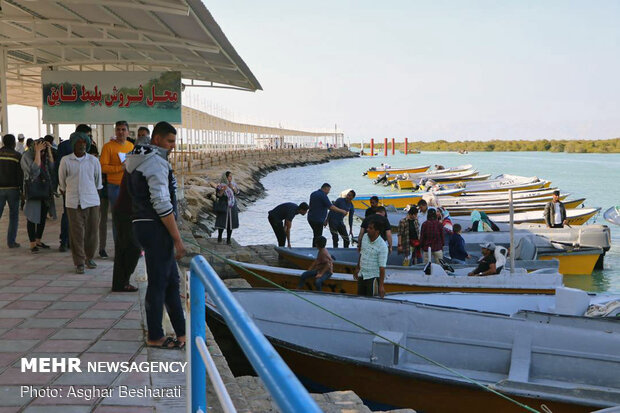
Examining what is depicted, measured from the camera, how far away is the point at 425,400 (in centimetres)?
650

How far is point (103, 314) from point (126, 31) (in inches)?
314

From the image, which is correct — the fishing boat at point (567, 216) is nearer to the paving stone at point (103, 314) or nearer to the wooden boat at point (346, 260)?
the wooden boat at point (346, 260)

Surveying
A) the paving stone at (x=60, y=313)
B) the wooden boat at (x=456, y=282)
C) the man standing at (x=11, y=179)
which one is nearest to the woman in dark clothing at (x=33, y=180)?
the man standing at (x=11, y=179)

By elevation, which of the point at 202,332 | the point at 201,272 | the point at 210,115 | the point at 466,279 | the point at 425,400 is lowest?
the point at 425,400

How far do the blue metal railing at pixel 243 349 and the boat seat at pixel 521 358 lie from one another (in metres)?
4.86

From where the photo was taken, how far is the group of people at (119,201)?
4273 millimetres

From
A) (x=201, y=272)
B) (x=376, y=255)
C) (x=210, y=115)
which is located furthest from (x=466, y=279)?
(x=210, y=115)

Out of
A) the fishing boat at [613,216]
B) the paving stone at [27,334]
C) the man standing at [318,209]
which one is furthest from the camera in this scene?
the fishing boat at [613,216]

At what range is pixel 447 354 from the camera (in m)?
7.27

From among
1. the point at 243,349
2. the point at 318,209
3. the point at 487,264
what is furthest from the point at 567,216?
the point at 243,349

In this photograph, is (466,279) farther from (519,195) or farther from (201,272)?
(519,195)

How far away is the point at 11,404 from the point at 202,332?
73.5 inches

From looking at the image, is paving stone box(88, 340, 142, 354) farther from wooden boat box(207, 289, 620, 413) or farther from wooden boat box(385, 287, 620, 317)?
wooden boat box(385, 287, 620, 317)

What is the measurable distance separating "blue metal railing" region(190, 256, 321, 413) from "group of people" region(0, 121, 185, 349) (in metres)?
1.91
